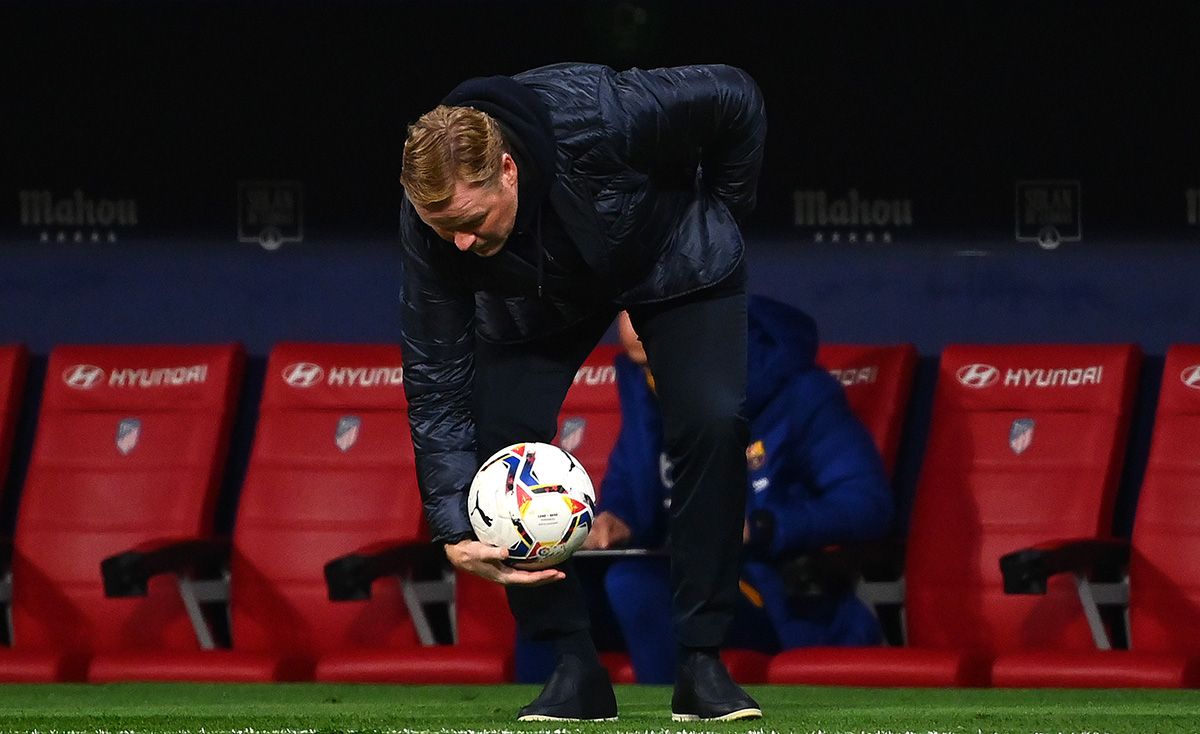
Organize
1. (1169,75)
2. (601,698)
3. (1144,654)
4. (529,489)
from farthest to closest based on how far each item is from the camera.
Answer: (1169,75) < (1144,654) < (601,698) < (529,489)

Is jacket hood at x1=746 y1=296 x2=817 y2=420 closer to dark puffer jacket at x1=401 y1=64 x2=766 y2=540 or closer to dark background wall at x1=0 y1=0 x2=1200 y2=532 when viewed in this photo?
dark background wall at x1=0 y1=0 x2=1200 y2=532

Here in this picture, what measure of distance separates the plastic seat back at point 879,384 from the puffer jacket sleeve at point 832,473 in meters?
0.34

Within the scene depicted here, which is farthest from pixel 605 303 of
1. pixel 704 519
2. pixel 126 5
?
pixel 126 5

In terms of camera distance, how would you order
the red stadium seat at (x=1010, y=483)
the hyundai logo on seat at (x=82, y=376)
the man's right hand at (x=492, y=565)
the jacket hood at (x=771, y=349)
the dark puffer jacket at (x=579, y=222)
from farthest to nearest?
the hyundai logo on seat at (x=82, y=376)
the red stadium seat at (x=1010, y=483)
the jacket hood at (x=771, y=349)
the man's right hand at (x=492, y=565)
the dark puffer jacket at (x=579, y=222)

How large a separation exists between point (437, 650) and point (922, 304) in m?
1.84

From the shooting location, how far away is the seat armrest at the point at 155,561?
5.64m

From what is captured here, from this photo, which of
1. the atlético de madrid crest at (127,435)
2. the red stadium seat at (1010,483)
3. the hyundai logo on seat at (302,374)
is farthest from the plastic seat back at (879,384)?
the atlético de madrid crest at (127,435)

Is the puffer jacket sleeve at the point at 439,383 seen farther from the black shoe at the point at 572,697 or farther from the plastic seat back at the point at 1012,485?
the plastic seat back at the point at 1012,485

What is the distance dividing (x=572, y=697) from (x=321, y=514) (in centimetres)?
229

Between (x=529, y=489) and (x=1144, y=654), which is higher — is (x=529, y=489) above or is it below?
above

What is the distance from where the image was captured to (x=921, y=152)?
650 cm

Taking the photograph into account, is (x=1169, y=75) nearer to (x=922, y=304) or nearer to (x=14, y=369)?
(x=922, y=304)

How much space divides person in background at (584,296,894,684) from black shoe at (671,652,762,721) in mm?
1415

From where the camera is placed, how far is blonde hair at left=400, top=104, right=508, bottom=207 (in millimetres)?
3447
